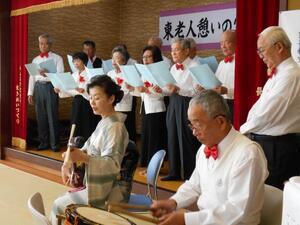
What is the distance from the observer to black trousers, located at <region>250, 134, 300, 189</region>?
259 cm

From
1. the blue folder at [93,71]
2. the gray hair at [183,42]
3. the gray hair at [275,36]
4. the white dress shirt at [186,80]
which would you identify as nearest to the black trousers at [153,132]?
the white dress shirt at [186,80]

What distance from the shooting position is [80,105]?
5.70 metres

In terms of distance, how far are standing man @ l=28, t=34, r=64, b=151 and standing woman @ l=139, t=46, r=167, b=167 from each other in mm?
1702

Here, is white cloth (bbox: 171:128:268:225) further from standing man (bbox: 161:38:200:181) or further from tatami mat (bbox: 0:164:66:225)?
standing man (bbox: 161:38:200:181)

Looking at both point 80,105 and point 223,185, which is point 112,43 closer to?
point 80,105

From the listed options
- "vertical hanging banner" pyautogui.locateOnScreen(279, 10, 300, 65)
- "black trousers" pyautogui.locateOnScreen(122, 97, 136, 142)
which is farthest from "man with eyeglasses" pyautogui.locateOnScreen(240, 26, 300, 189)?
"black trousers" pyautogui.locateOnScreen(122, 97, 136, 142)

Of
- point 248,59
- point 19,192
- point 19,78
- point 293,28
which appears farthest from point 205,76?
point 19,78

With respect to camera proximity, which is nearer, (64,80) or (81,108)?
(64,80)

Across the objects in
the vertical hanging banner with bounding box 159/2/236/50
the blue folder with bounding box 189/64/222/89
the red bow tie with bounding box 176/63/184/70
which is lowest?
the blue folder with bounding box 189/64/222/89

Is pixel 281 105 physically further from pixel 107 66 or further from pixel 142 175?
pixel 107 66

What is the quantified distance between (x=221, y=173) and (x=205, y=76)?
196 centimetres

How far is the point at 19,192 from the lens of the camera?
4.41m

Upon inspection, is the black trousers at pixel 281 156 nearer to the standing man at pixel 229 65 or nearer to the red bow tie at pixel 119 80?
the standing man at pixel 229 65

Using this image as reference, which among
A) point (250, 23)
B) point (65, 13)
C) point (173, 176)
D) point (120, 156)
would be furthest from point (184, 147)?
point (65, 13)
